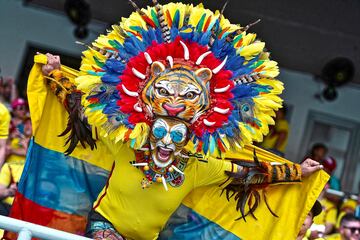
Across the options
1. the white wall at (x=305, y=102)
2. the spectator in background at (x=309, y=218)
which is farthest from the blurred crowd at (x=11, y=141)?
the white wall at (x=305, y=102)

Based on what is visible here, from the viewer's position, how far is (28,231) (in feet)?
13.9

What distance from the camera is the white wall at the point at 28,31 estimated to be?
12328mm

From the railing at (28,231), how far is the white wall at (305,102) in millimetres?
8137

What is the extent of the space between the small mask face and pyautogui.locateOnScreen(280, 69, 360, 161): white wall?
23.4ft

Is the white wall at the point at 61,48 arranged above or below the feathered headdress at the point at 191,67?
above

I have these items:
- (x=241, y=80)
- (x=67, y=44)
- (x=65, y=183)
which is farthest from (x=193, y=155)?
(x=67, y=44)

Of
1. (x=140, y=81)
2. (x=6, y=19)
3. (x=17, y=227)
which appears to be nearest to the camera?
(x=17, y=227)

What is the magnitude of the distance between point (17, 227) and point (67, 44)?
27.4 ft

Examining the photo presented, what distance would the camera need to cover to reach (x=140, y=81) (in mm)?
5211

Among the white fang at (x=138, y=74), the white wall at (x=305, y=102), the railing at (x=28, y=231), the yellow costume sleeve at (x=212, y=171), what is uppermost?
the white wall at (x=305, y=102)

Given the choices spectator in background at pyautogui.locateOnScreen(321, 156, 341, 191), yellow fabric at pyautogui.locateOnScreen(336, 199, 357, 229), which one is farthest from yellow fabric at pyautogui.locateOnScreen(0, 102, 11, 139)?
spectator in background at pyautogui.locateOnScreen(321, 156, 341, 191)

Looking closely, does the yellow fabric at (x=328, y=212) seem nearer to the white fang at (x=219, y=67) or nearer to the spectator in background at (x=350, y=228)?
the spectator in background at (x=350, y=228)

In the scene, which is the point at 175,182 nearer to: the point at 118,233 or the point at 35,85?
the point at 118,233

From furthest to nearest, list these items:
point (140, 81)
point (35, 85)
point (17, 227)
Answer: point (35, 85)
point (140, 81)
point (17, 227)
